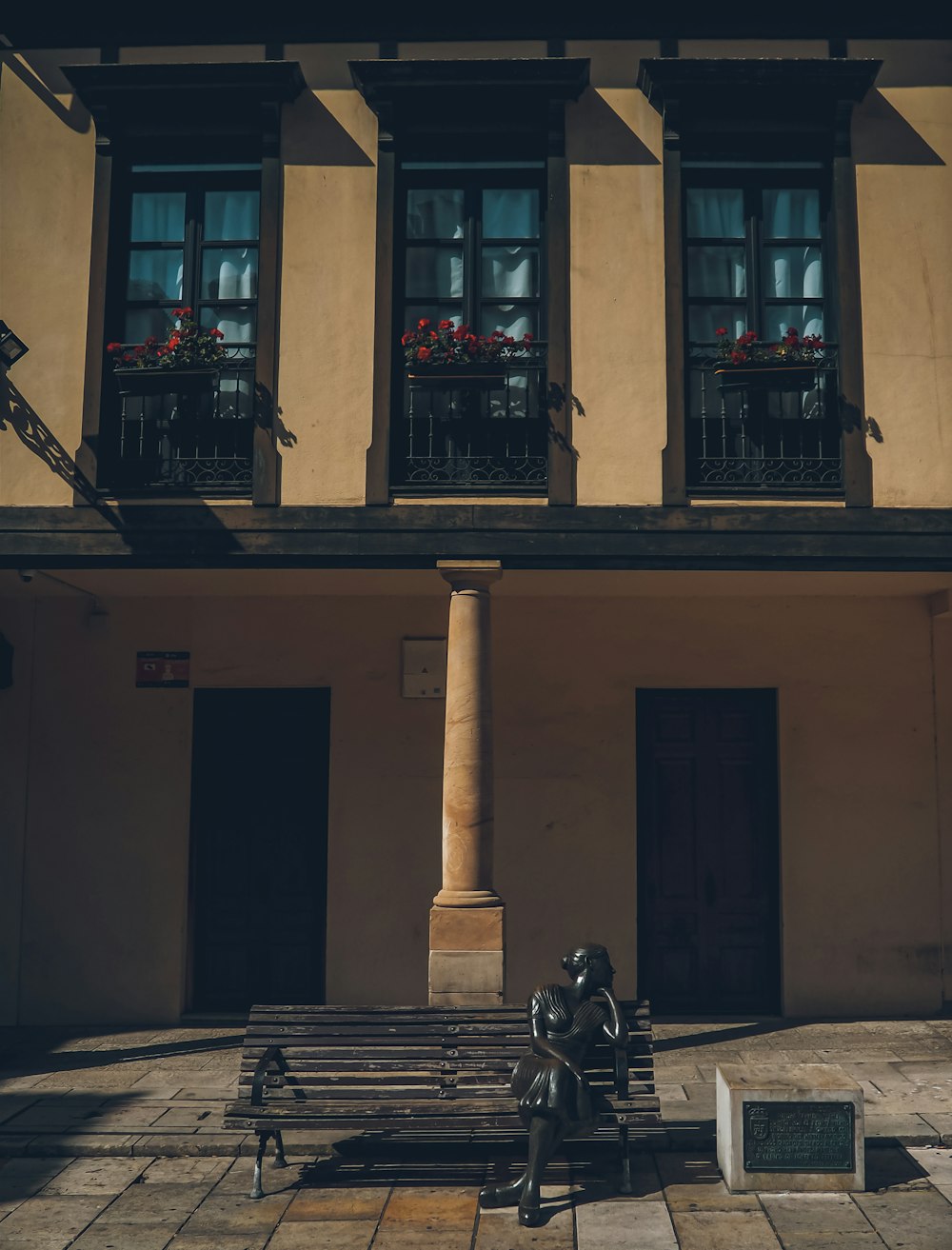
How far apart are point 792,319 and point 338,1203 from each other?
776 centimetres

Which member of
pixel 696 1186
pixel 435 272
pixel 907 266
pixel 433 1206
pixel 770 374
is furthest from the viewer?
pixel 435 272

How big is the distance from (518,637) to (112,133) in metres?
5.74

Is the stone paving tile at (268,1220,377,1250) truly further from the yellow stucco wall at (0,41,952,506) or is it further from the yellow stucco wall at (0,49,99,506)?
the yellow stucco wall at (0,49,99,506)

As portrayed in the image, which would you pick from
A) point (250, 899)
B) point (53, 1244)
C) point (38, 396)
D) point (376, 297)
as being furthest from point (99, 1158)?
point (376, 297)

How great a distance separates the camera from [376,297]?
402 inches

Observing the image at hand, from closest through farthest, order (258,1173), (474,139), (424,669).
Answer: (258,1173), (474,139), (424,669)

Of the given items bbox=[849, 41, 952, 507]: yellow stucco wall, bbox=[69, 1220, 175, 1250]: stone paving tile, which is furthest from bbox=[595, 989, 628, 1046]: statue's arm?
bbox=[849, 41, 952, 507]: yellow stucco wall

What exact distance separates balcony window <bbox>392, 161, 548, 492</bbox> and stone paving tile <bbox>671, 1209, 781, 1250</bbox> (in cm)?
548

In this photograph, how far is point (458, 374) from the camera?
10.0 metres

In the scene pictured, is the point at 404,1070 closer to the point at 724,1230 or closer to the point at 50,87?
the point at 724,1230

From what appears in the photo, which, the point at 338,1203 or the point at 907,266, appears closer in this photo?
the point at 338,1203

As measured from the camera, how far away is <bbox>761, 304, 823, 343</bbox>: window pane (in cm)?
1066

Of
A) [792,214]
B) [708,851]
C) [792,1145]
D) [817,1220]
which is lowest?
[817,1220]

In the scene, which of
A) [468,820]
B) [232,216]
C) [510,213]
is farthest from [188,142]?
[468,820]
